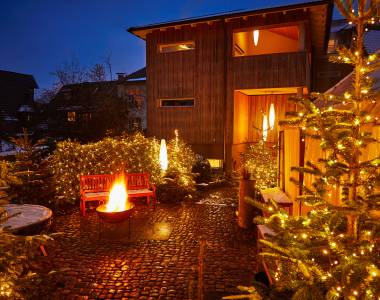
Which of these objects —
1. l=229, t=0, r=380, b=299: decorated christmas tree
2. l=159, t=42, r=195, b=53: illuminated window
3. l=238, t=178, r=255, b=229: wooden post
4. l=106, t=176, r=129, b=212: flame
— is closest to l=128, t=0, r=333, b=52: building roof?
l=159, t=42, r=195, b=53: illuminated window

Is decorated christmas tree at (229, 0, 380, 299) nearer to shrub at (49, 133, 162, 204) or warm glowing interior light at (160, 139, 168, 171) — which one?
shrub at (49, 133, 162, 204)

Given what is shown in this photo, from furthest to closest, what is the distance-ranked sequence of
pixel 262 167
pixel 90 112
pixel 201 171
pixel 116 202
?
pixel 90 112 → pixel 201 171 → pixel 262 167 → pixel 116 202

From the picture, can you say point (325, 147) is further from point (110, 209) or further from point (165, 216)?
point (165, 216)

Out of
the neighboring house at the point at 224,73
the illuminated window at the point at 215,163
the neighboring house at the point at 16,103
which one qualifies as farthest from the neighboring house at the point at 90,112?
the illuminated window at the point at 215,163

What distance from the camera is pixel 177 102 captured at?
726 inches

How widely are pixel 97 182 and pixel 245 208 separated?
457cm

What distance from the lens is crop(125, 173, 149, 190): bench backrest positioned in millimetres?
10508

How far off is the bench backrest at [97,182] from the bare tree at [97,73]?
28.1 metres

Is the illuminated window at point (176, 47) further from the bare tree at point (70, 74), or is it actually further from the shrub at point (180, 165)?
the bare tree at point (70, 74)

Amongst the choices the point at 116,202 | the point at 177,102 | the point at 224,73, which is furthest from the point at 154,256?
the point at 177,102

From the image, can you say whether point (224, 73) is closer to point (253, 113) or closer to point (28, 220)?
point (253, 113)

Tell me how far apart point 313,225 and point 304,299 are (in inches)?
27.1

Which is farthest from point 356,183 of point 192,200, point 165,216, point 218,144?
point 218,144

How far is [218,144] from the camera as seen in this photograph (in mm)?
17359
